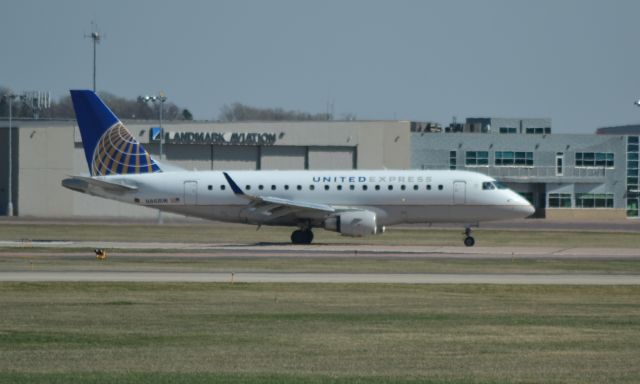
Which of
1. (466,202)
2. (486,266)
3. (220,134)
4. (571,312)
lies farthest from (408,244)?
Result: (220,134)

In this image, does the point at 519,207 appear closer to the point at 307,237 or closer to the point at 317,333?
the point at 307,237

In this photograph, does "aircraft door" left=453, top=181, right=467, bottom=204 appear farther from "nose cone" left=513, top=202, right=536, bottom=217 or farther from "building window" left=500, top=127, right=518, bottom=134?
"building window" left=500, top=127, right=518, bottom=134

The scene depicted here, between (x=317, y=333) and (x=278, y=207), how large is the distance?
113 ft

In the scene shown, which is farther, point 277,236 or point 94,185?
point 277,236

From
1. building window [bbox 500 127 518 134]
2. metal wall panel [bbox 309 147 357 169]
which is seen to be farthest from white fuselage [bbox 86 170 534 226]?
building window [bbox 500 127 518 134]

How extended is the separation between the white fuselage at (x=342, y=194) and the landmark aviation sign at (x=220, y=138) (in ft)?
107

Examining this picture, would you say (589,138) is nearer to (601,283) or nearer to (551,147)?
(551,147)

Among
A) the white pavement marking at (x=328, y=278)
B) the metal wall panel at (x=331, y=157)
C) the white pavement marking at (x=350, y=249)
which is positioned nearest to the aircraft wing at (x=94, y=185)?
the white pavement marking at (x=350, y=249)

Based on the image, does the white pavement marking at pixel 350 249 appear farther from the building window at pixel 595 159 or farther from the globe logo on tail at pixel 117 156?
the building window at pixel 595 159

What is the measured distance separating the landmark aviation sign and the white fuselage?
32.6 metres

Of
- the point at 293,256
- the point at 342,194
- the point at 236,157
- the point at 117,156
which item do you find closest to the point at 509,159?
the point at 236,157

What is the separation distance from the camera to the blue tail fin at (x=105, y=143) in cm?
6091

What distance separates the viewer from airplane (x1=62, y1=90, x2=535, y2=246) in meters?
58.2

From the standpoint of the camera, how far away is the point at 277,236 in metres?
66.9
